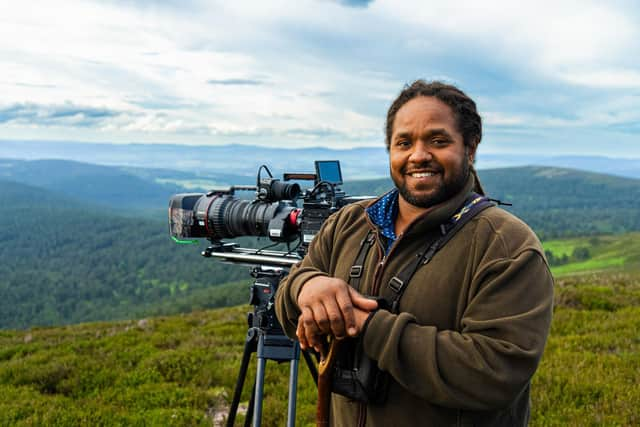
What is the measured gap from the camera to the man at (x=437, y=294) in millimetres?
1667

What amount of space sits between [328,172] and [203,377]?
4352 mm

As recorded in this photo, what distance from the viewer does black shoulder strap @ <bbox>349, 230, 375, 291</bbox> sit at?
2.16 m

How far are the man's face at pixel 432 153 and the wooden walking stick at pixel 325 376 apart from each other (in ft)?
2.32

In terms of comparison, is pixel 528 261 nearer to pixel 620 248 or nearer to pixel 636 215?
pixel 620 248

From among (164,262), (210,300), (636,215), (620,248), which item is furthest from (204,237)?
(636,215)

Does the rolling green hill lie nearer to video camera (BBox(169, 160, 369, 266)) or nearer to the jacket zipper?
video camera (BBox(169, 160, 369, 266))

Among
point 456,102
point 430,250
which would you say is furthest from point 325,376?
point 456,102

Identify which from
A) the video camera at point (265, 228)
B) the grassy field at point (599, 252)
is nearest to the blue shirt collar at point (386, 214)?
the video camera at point (265, 228)

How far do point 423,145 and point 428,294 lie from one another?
616 mm

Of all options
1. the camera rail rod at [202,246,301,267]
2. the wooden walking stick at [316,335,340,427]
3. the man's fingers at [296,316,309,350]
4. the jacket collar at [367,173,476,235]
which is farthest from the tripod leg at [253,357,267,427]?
the jacket collar at [367,173,476,235]

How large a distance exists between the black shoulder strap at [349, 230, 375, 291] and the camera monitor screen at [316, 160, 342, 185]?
1.44m

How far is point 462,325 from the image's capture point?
181 centimetres

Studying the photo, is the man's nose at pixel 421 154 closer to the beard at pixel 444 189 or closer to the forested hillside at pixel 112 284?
the beard at pixel 444 189

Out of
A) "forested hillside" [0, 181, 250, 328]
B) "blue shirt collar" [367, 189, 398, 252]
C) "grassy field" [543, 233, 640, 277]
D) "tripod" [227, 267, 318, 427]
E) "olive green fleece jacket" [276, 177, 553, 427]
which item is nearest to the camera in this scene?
"olive green fleece jacket" [276, 177, 553, 427]
